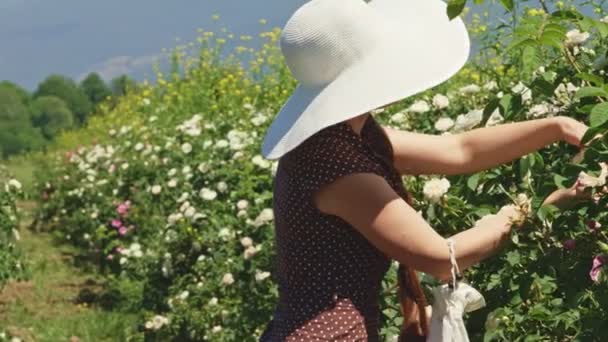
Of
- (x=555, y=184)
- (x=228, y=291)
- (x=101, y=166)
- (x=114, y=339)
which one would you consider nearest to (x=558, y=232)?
(x=555, y=184)

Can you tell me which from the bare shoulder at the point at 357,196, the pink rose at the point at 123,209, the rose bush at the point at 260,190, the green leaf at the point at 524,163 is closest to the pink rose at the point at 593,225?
the rose bush at the point at 260,190

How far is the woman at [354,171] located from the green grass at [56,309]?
155 inches

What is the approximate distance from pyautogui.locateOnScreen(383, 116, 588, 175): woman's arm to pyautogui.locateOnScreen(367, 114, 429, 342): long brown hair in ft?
0.23

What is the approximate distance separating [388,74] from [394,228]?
308mm

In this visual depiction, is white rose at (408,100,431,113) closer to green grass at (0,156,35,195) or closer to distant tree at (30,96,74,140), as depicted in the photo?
green grass at (0,156,35,195)

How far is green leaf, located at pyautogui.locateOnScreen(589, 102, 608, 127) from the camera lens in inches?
84.7

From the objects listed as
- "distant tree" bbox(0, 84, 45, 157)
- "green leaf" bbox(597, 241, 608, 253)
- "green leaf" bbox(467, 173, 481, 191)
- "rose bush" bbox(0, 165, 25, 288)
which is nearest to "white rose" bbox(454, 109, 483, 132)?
"green leaf" bbox(467, 173, 481, 191)

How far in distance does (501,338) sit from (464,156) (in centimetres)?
49

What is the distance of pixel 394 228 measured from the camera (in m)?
2.20

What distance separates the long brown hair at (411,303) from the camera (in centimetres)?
248

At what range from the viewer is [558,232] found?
2.60m

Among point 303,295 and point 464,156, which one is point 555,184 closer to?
point 464,156

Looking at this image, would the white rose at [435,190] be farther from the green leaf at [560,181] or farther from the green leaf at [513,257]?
the green leaf at [560,181]

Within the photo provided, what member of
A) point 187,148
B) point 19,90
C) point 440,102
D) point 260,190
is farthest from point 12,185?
point 19,90
